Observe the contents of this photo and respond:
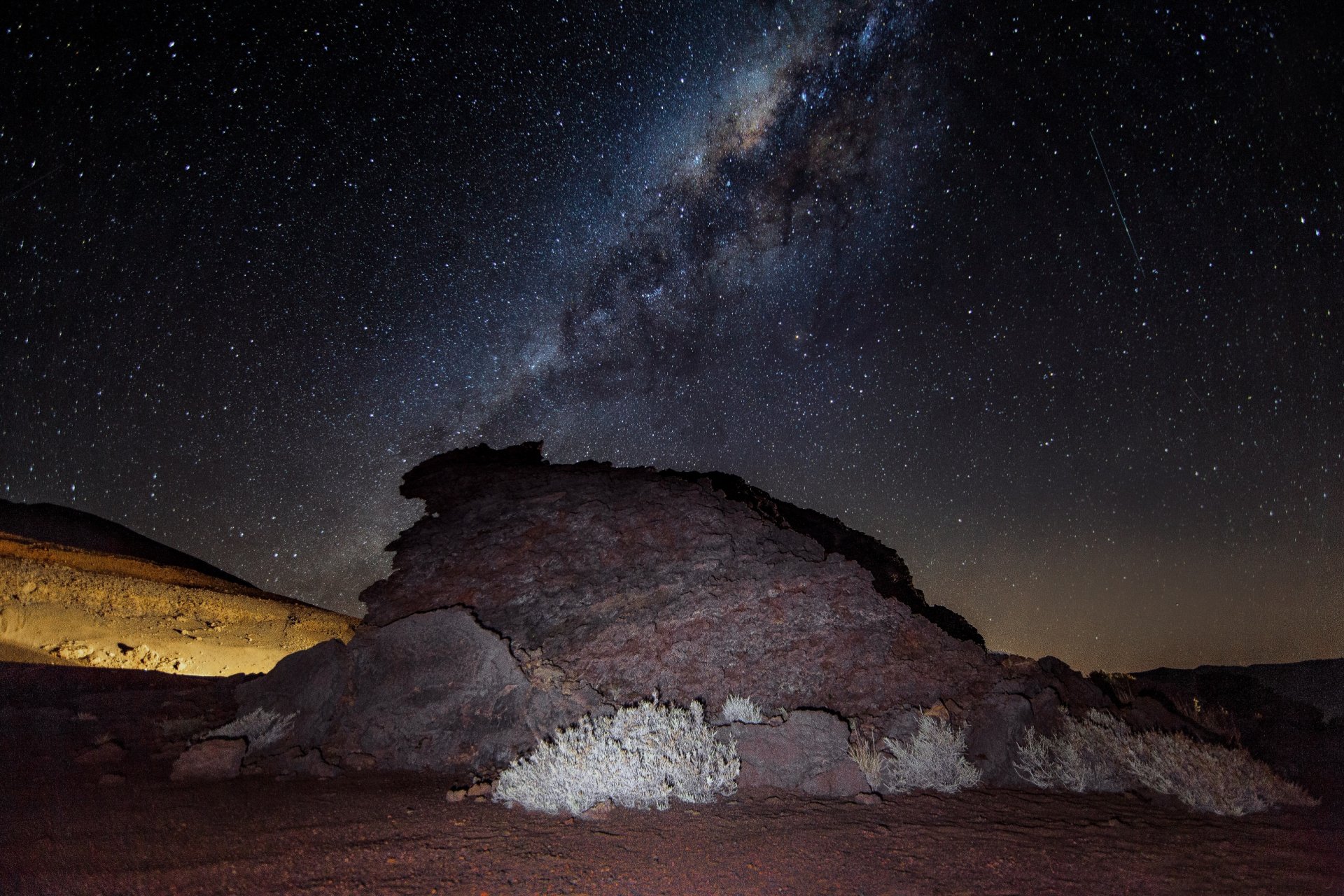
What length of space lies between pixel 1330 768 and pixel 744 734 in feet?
25.3

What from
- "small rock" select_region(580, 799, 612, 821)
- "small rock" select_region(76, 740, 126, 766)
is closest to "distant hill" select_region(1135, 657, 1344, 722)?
"small rock" select_region(580, 799, 612, 821)

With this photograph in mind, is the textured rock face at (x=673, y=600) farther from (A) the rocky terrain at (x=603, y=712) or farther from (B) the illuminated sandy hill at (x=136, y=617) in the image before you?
(B) the illuminated sandy hill at (x=136, y=617)

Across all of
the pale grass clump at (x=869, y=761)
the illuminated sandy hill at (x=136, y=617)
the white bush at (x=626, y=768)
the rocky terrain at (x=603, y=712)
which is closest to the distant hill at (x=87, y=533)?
the illuminated sandy hill at (x=136, y=617)

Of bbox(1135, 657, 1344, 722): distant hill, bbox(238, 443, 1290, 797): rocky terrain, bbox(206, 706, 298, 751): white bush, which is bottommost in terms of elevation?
bbox(1135, 657, 1344, 722): distant hill

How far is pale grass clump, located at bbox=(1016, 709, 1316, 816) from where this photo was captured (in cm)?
571

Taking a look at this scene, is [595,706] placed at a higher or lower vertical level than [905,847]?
higher

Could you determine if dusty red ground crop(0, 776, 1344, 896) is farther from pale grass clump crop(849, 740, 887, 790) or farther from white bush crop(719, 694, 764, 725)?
white bush crop(719, 694, 764, 725)

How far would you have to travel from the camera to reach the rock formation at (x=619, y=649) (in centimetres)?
716

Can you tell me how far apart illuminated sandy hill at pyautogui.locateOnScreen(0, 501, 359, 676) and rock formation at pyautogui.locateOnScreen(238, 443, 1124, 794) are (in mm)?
10604

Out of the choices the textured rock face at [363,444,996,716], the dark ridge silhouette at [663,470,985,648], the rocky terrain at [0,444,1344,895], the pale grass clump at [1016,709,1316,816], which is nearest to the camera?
the rocky terrain at [0,444,1344,895]

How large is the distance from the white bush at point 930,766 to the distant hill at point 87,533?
28.1m

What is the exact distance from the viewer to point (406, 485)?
1174cm

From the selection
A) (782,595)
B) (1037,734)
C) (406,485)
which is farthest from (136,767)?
(1037,734)

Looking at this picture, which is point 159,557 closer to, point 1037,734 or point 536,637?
point 536,637
